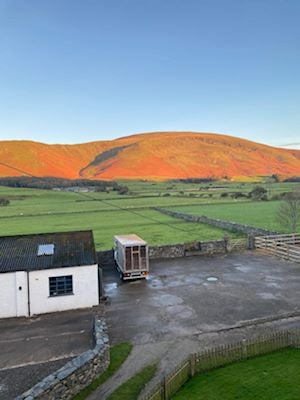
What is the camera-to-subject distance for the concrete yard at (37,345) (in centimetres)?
1140

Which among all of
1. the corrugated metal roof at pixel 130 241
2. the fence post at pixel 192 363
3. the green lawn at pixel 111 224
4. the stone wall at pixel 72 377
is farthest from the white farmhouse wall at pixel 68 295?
the green lawn at pixel 111 224

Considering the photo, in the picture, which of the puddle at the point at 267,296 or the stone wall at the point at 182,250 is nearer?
the puddle at the point at 267,296

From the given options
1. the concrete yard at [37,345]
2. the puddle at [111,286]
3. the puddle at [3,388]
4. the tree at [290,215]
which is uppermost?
the tree at [290,215]

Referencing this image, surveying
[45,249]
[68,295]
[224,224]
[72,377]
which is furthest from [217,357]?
[224,224]

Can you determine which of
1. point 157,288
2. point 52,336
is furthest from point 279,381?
point 157,288

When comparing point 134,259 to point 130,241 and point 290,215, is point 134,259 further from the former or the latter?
point 290,215

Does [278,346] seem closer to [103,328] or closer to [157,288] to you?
[103,328]

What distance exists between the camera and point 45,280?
57.9ft

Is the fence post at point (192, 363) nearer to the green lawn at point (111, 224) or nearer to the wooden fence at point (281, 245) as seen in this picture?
the wooden fence at point (281, 245)

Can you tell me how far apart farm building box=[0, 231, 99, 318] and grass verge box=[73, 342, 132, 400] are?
5198 mm

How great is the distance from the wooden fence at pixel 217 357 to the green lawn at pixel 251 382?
18 cm

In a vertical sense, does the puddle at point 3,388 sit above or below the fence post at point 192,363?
below

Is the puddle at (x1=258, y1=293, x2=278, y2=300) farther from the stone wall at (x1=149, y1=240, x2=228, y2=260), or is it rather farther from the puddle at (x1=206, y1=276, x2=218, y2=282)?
the stone wall at (x1=149, y1=240, x2=228, y2=260)

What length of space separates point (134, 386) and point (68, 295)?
8.16 metres
